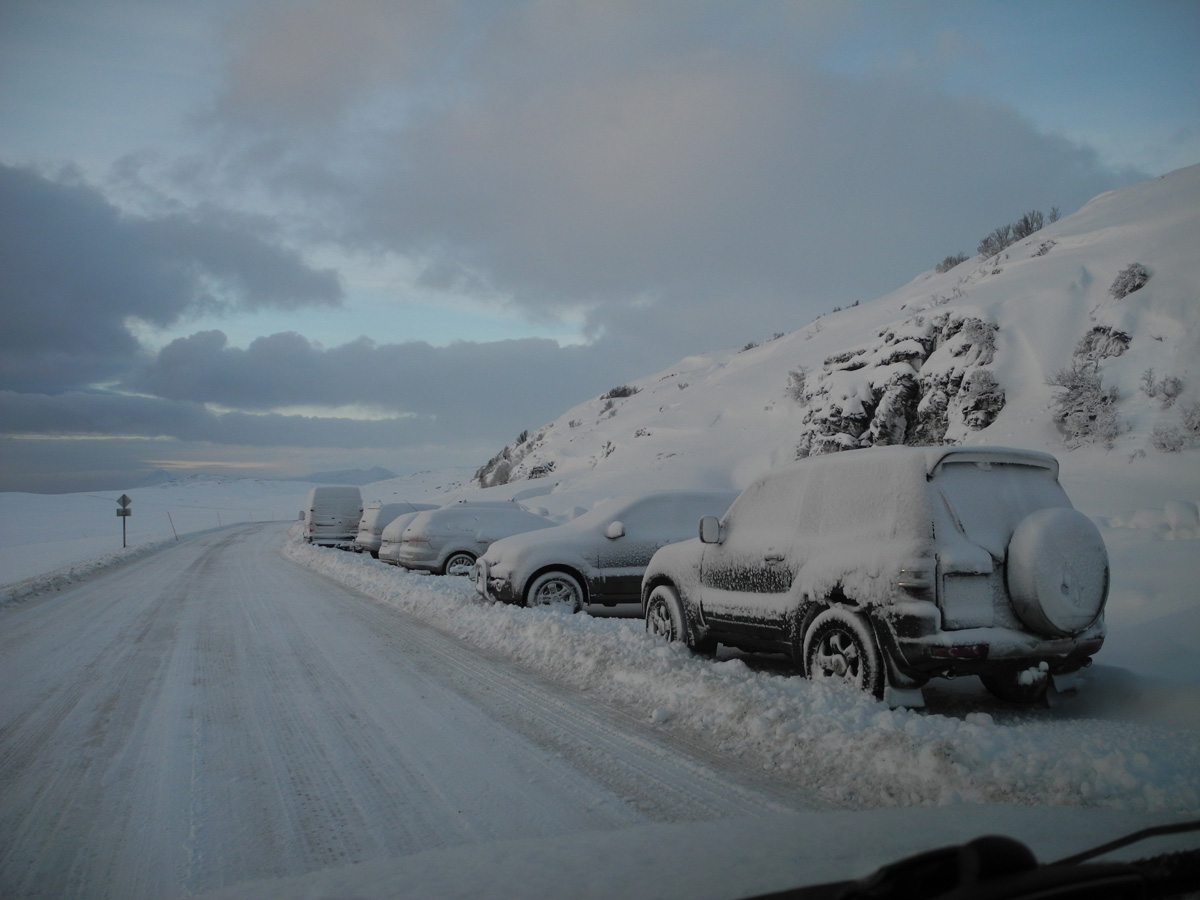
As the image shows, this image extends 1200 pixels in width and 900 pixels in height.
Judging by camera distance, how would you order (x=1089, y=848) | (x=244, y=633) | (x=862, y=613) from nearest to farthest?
(x=1089, y=848) → (x=862, y=613) → (x=244, y=633)

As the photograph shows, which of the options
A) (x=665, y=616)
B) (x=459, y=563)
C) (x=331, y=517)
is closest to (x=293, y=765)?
(x=665, y=616)

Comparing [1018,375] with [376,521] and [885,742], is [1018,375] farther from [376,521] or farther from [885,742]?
[885,742]

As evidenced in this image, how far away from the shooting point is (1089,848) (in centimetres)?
234

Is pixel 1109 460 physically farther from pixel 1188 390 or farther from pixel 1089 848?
pixel 1089 848

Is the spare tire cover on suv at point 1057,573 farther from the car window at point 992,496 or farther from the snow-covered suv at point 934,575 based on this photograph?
the car window at point 992,496

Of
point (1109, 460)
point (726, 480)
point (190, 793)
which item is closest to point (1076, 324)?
point (1109, 460)

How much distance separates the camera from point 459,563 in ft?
50.7

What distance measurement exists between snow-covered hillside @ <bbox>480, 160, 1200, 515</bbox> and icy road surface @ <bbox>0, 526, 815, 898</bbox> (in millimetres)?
11203

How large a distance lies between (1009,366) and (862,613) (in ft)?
56.8

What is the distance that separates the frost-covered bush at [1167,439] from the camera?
14406 millimetres

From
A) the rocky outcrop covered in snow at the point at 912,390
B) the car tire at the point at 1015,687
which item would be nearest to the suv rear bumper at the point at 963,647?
the car tire at the point at 1015,687

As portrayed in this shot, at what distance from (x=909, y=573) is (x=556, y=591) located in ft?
20.7

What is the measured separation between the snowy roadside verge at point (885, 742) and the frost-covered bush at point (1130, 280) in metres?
18.3

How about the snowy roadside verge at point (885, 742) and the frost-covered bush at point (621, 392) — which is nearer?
the snowy roadside verge at point (885, 742)
